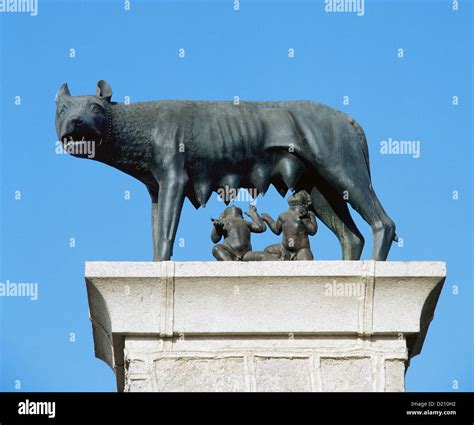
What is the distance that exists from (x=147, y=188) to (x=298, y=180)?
1350 millimetres

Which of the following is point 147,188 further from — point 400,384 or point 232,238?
point 400,384

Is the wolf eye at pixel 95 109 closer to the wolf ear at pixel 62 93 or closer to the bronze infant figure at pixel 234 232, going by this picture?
the wolf ear at pixel 62 93

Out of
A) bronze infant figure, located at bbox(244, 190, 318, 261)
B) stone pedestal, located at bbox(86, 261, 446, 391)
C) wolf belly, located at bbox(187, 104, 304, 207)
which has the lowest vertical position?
stone pedestal, located at bbox(86, 261, 446, 391)

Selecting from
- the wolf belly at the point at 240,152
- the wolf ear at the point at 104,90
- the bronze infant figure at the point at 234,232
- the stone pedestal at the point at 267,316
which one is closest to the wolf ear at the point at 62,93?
the wolf ear at the point at 104,90

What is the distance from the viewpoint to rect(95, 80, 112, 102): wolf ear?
18734 mm

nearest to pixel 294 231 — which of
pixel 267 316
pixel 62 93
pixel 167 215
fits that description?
pixel 167 215

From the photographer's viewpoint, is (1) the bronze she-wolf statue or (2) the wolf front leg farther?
(1) the bronze she-wolf statue

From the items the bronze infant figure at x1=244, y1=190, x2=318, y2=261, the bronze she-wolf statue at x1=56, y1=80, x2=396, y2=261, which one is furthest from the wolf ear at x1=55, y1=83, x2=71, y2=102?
the bronze infant figure at x1=244, y1=190, x2=318, y2=261

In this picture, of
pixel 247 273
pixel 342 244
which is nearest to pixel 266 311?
pixel 247 273

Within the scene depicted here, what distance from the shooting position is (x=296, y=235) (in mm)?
18531

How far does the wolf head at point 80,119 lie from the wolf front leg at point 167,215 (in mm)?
750

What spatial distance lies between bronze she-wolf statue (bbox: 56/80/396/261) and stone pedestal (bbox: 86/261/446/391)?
97cm

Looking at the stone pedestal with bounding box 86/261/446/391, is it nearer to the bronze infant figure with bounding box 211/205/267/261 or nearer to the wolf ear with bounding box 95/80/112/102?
the bronze infant figure with bounding box 211/205/267/261

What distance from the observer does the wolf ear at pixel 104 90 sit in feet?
61.5
